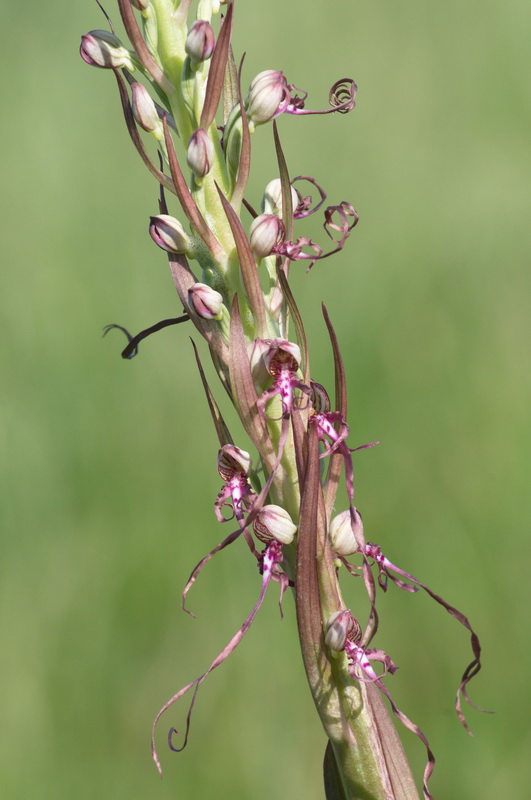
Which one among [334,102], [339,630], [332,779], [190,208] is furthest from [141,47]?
[332,779]

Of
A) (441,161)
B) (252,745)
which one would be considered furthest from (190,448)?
(441,161)

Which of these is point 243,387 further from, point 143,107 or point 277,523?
point 143,107

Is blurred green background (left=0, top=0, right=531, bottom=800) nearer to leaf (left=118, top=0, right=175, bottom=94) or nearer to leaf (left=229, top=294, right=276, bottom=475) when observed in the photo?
leaf (left=229, top=294, right=276, bottom=475)

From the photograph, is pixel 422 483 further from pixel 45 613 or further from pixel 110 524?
pixel 45 613

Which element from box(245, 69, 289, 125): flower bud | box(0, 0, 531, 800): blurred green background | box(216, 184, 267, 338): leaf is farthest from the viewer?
box(0, 0, 531, 800): blurred green background

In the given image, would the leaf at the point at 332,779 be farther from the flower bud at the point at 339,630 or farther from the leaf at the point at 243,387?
the leaf at the point at 243,387

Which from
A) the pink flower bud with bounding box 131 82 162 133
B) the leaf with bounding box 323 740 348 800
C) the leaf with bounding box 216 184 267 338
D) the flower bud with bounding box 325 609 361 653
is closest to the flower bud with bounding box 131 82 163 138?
the pink flower bud with bounding box 131 82 162 133

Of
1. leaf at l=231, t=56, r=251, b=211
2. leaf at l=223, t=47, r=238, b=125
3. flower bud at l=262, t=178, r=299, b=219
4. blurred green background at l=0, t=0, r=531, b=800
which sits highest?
leaf at l=223, t=47, r=238, b=125

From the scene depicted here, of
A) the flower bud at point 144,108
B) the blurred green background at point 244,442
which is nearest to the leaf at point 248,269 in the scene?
the flower bud at point 144,108
